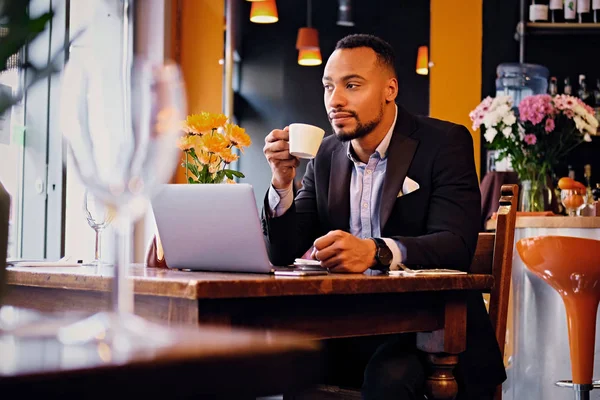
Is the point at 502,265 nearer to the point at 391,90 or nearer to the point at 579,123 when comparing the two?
the point at 391,90

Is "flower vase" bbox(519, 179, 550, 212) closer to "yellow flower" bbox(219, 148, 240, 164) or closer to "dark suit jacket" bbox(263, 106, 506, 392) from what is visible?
"dark suit jacket" bbox(263, 106, 506, 392)

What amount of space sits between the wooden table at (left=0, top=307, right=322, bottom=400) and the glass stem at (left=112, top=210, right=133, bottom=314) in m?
0.24

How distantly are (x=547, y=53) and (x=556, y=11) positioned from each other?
12.2 inches

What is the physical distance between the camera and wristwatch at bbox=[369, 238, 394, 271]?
5.90 feet

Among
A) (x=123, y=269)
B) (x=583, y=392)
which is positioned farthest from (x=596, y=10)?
(x=123, y=269)

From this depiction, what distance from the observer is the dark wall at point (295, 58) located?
7.19 meters

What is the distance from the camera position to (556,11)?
599 cm

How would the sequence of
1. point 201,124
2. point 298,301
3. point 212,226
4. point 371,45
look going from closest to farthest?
point 298,301, point 212,226, point 201,124, point 371,45

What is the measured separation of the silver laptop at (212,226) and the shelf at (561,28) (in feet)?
15.7

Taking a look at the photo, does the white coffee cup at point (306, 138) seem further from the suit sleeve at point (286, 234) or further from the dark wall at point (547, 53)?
the dark wall at point (547, 53)

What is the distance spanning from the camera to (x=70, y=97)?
1.97 ft

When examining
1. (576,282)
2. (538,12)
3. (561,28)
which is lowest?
(576,282)

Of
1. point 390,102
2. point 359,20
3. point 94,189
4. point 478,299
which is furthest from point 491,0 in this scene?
point 94,189

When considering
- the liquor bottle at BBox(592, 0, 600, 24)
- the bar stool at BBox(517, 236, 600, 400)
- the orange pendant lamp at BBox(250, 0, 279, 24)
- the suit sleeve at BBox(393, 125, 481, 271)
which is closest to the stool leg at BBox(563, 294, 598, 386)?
the bar stool at BBox(517, 236, 600, 400)
